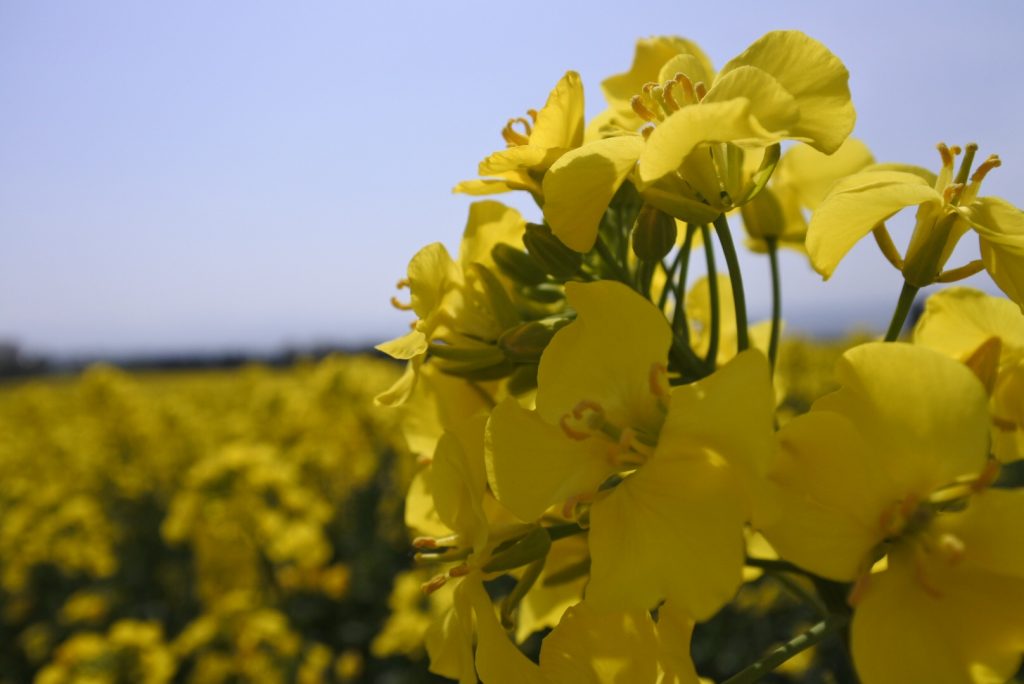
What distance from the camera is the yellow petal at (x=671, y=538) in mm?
690

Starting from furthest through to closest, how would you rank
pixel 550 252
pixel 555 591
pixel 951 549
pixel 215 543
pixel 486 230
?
pixel 215 543, pixel 555 591, pixel 486 230, pixel 550 252, pixel 951 549

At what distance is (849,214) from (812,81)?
0.16 meters

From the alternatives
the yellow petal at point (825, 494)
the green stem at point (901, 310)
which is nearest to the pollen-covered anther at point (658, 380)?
the yellow petal at point (825, 494)

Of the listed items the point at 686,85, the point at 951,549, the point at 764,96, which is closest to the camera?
the point at 951,549

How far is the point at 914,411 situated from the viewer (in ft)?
2.38

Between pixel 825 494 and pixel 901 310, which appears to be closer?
pixel 825 494

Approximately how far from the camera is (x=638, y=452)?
860mm

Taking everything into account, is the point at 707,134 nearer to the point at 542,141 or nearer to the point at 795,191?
the point at 542,141

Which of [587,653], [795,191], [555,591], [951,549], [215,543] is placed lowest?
[215,543]

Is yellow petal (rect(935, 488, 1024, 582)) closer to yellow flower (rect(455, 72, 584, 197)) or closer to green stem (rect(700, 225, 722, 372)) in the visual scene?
green stem (rect(700, 225, 722, 372))

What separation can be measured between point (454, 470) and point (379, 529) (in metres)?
5.89

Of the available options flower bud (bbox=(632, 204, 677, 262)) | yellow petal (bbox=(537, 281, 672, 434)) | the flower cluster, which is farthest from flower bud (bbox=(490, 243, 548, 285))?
yellow petal (bbox=(537, 281, 672, 434))

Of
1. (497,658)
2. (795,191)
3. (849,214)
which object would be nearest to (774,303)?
(795,191)

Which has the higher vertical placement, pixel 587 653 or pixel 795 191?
pixel 795 191
